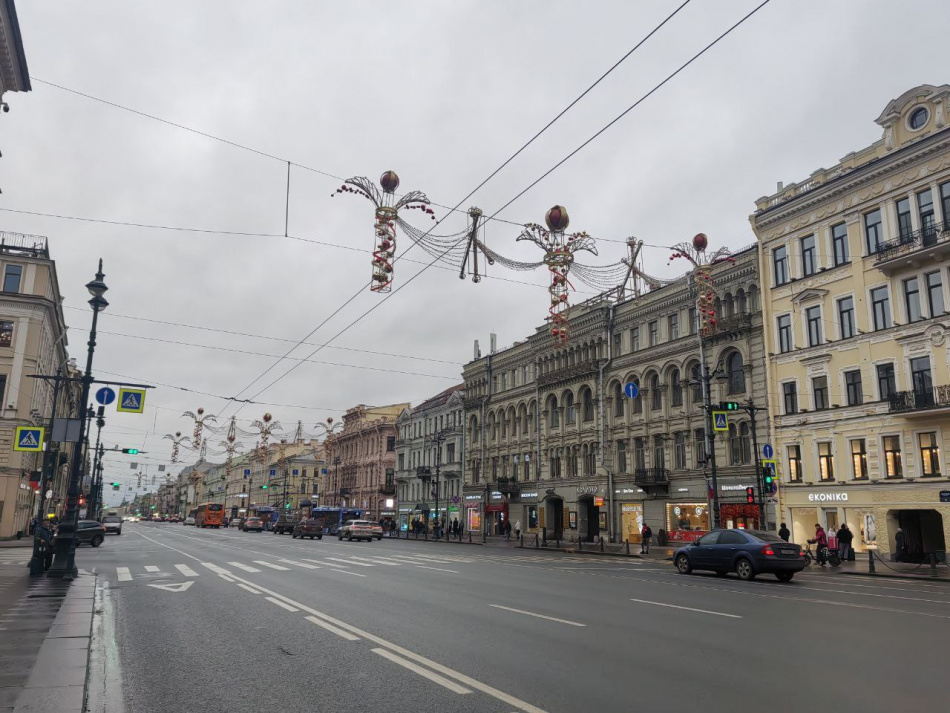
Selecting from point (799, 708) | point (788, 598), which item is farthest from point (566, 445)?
point (799, 708)

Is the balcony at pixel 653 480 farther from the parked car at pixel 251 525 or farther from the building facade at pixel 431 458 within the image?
the parked car at pixel 251 525

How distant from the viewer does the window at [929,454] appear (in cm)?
2934

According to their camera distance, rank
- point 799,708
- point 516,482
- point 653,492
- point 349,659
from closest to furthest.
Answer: point 799,708, point 349,659, point 653,492, point 516,482

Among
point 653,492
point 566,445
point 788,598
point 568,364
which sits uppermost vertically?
point 568,364

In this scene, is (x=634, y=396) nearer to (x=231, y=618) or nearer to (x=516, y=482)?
(x=516, y=482)

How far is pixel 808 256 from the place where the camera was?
117ft

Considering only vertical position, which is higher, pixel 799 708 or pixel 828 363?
pixel 828 363

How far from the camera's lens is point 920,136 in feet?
101

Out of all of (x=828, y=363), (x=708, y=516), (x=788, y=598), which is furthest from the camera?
(x=708, y=516)

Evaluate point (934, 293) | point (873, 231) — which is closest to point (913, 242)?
point (934, 293)

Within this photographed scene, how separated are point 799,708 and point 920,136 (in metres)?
32.2

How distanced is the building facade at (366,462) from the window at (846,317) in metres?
59.1

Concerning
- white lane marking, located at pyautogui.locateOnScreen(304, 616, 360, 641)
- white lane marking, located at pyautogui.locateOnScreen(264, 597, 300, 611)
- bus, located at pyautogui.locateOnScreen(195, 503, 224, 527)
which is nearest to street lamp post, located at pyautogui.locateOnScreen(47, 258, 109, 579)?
white lane marking, located at pyautogui.locateOnScreen(264, 597, 300, 611)

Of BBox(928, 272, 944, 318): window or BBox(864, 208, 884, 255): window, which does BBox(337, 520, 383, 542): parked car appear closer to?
BBox(864, 208, 884, 255): window
